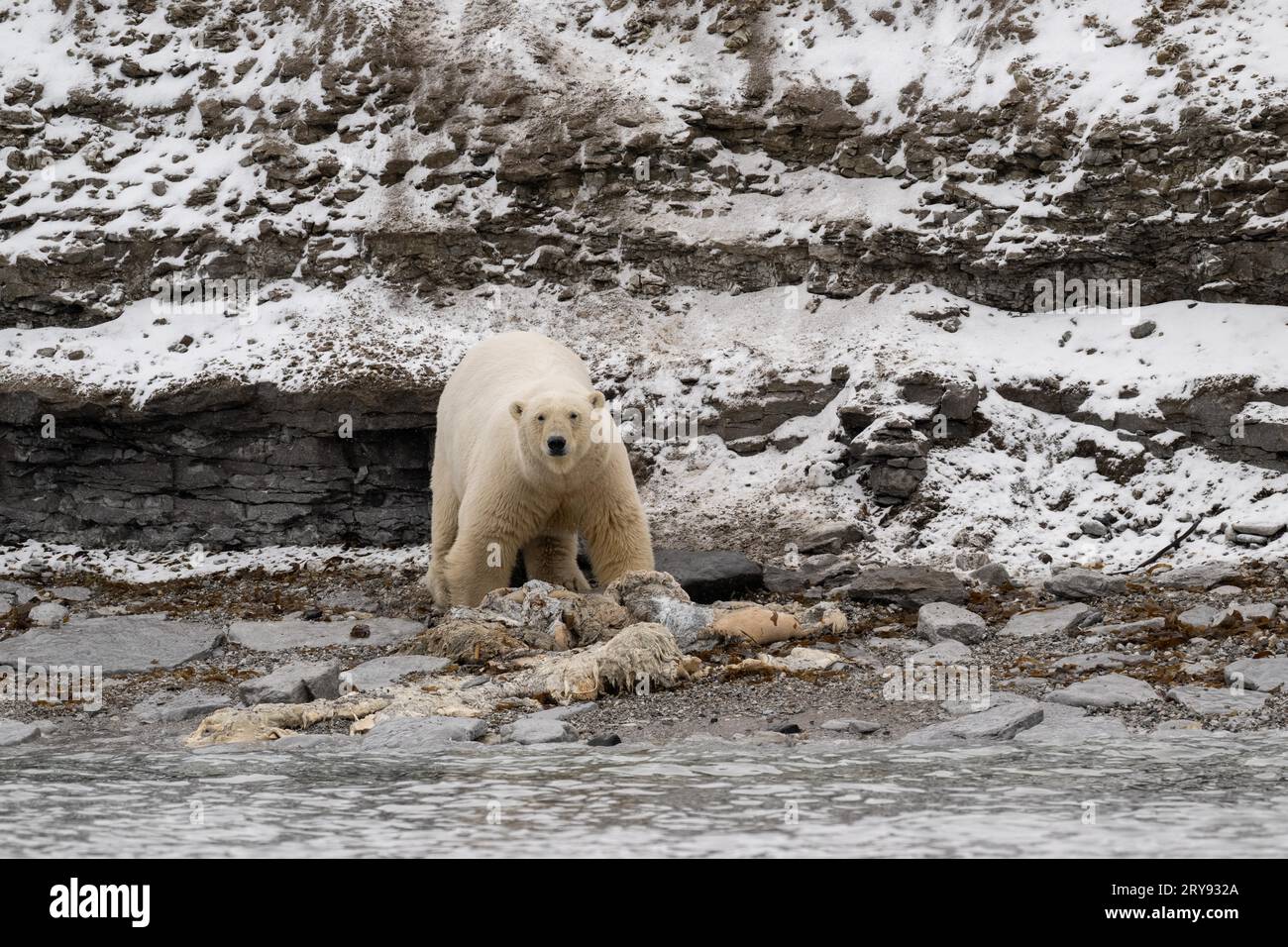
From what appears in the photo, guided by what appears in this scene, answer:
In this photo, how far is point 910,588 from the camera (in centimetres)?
1064

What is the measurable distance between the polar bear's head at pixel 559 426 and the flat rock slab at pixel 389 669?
1713 mm

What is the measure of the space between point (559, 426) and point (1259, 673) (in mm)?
4934

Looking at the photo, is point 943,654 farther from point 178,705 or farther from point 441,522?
point 441,522

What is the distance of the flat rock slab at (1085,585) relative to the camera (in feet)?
34.5

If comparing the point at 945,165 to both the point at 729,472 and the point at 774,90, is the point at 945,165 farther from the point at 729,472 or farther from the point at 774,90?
the point at 729,472

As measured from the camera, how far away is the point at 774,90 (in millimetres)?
15961

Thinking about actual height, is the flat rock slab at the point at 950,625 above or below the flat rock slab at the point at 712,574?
below

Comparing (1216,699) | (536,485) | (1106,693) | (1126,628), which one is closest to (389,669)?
(536,485)

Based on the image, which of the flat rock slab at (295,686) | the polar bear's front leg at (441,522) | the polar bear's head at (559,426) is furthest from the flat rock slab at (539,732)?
the polar bear's front leg at (441,522)

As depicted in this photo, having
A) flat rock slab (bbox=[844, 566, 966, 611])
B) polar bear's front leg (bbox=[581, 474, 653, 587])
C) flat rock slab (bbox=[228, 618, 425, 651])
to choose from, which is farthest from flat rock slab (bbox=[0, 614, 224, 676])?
flat rock slab (bbox=[844, 566, 966, 611])

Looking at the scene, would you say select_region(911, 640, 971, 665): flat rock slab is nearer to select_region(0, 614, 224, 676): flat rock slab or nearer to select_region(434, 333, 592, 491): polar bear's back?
select_region(434, 333, 592, 491): polar bear's back

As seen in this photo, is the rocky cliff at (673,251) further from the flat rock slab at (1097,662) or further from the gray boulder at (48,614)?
the flat rock slab at (1097,662)

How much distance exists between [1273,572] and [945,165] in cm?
610

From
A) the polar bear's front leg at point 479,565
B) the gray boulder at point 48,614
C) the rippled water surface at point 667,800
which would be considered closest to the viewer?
the rippled water surface at point 667,800
